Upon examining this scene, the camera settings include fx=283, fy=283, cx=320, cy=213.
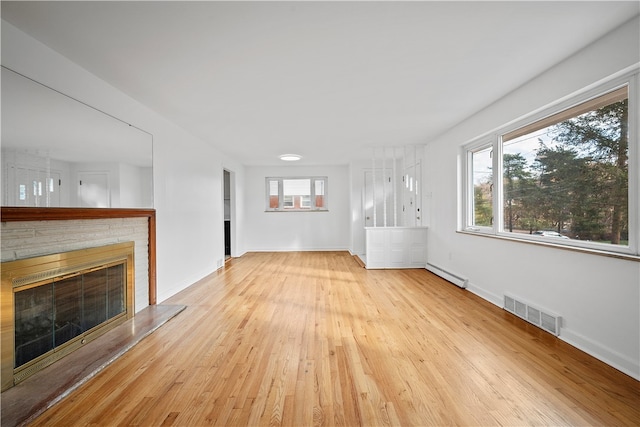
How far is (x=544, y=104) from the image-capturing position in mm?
2650

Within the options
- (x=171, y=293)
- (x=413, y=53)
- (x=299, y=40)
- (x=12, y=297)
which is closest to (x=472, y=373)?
(x=413, y=53)

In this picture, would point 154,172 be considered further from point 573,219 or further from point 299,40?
point 573,219

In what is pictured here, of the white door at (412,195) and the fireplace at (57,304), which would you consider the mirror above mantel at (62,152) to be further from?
the white door at (412,195)

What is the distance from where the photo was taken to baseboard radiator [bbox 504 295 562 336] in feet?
8.27

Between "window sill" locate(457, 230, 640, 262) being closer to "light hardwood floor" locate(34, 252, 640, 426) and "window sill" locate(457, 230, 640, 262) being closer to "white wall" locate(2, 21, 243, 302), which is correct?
"light hardwood floor" locate(34, 252, 640, 426)

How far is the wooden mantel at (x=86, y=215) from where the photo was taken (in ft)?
6.20

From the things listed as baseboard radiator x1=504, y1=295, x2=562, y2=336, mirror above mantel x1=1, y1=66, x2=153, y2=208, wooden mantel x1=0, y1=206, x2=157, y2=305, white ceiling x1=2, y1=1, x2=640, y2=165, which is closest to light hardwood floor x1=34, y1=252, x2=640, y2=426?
baseboard radiator x1=504, y1=295, x2=562, y2=336

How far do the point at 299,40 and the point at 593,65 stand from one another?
7.44ft

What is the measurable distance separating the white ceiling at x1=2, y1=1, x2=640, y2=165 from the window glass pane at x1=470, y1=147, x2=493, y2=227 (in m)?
0.72

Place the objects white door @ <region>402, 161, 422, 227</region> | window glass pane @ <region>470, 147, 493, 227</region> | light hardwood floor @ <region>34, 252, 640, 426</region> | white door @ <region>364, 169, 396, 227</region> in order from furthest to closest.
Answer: white door @ <region>364, 169, 396, 227</region>
white door @ <region>402, 161, 422, 227</region>
window glass pane @ <region>470, 147, 493, 227</region>
light hardwood floor @ <region>34, 252, 640, 426</region>

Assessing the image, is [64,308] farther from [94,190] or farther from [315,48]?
[315,48]

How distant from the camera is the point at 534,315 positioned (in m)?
2.75

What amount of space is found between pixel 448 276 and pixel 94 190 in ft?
15.3

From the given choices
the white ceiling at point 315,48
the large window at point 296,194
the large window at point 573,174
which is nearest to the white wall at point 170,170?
the white ceiling at point 315,48
